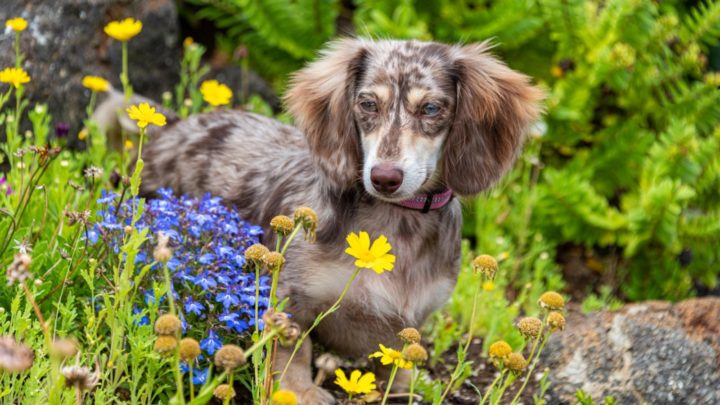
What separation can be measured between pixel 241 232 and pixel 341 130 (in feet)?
1.73

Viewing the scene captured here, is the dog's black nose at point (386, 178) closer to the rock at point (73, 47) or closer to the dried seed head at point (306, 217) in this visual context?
the dried seed head at point (306, 217)

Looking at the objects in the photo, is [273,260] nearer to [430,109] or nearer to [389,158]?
[389,158]

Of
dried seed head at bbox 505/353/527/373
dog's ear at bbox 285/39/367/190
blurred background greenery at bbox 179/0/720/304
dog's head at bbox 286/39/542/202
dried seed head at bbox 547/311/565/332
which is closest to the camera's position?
dried seed head at bbox 505/353/527/373

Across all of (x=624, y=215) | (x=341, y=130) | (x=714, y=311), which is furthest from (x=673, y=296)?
(x=341, y=130)

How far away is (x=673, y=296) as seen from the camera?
222 inches

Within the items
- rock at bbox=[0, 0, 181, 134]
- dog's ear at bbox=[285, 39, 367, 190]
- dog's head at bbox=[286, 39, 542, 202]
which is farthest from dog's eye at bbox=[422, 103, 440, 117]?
rock at bbox=[0, 0, 181, 134]

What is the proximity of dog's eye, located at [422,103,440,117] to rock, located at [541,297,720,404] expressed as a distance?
1.15m

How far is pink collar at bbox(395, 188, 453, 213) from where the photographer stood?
3.29 meters

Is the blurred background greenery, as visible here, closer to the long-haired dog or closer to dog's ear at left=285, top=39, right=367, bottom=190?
the long-haired dog

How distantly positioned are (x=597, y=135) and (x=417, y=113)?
2.96m

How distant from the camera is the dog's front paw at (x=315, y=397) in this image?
321 cm

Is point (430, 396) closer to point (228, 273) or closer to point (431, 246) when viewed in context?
point (431, 246)

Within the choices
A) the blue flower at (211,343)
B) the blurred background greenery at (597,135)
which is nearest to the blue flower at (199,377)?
the blue flower at (211,343)

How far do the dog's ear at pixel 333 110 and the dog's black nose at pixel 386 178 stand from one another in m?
0.29
